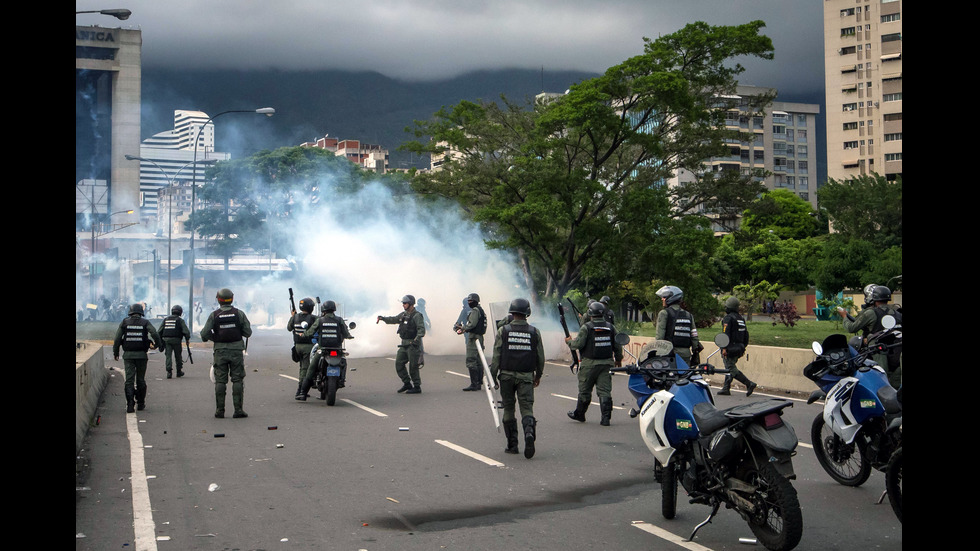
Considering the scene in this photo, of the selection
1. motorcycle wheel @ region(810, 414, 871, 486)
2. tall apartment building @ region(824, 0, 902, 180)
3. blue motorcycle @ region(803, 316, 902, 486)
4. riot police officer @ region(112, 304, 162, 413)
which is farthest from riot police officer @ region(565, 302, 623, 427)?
tall apartment building @ region(824, 0, 902, 180)

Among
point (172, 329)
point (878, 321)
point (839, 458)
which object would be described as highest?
point (878, 321)

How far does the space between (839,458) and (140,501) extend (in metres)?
6.10

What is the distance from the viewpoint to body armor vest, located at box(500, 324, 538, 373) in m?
9.74

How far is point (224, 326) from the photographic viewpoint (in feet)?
41.9

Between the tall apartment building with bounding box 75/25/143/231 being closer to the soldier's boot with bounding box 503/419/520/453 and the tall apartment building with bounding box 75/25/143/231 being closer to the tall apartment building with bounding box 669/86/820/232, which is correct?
the tall apartment building with bounding box 669/86/820/232

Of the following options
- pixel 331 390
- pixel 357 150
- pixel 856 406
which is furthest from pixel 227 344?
pixel 357 150

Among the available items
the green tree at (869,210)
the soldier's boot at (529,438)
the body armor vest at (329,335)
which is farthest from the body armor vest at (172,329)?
the green tree at (869,210)

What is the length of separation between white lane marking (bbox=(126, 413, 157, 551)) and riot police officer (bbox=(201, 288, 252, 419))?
1.72 metres

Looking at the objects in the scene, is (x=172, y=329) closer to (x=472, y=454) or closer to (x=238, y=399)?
(x=238, y=399)

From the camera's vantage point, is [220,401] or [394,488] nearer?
[394,488]

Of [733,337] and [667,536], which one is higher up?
[733,337]

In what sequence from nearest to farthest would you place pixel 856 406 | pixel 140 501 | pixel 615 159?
pixel 856 406 < pixel 140 501 < pixel 615 159

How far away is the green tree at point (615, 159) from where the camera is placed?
27.6 meters
